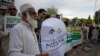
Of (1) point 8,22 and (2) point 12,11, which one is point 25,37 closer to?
(1) point 8,22

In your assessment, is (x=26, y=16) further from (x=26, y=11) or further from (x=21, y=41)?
(x=21, y=41)

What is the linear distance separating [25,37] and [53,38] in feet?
2.19

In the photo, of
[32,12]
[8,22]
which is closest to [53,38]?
[32,12]

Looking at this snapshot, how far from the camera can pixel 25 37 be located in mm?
3654

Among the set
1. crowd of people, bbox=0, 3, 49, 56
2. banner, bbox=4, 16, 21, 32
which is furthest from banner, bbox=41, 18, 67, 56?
banner, bbox=4, 16, 21, 32

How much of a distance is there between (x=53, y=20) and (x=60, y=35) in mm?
285

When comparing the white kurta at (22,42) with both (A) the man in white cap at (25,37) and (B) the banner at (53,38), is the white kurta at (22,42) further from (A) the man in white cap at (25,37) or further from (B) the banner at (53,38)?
(B) the banner at (53,38)

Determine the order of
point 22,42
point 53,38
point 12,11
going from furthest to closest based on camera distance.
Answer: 1. point 12,11
2. point 53,38
3. point 22,42

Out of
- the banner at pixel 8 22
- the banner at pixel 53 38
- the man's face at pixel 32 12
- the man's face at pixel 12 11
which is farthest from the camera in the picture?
the man's face at pixel 12 11

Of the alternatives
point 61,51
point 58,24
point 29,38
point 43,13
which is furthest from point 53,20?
point 43,13

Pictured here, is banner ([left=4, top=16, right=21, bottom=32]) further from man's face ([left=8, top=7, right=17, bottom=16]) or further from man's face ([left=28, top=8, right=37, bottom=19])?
man's face ([left=28, top=8, right=37, bottom=19])

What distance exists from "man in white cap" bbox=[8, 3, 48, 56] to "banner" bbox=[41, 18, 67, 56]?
42 cm

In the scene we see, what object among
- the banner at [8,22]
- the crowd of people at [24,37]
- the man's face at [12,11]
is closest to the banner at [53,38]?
the crowd of people at [24,37]

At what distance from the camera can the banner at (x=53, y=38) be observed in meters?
4.21
